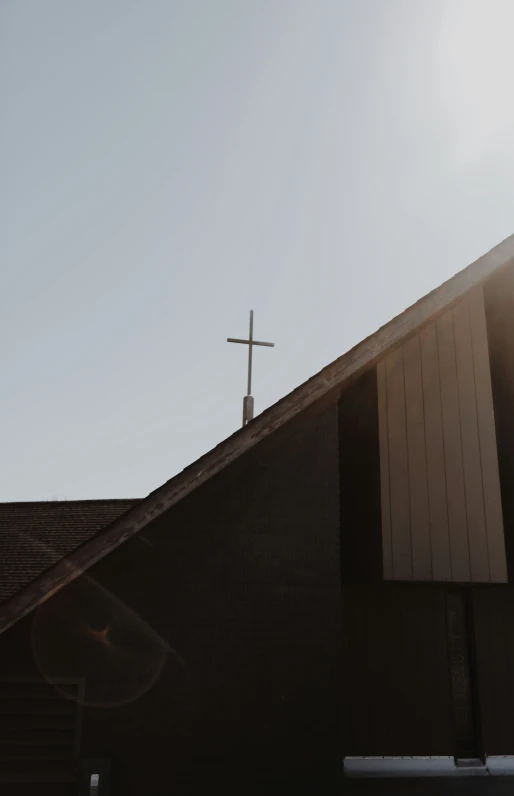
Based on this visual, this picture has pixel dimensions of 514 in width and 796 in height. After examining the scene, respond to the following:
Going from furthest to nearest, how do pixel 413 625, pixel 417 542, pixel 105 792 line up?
pixel 413 625, pixel 417 542, pixel 105 792

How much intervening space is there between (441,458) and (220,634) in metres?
2.82

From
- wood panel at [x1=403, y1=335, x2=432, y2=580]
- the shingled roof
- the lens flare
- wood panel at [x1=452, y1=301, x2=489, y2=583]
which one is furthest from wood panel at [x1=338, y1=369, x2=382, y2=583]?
the shingled roof

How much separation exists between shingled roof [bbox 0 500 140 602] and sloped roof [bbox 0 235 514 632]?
6.86m

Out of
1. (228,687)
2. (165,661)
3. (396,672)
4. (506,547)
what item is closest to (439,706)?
(396,672)

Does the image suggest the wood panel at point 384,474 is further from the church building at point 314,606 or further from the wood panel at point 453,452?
the wood panel at point 453,452

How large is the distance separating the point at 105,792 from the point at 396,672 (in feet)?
9.94

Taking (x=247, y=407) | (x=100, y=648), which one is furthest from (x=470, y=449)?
(x=247, y=407)

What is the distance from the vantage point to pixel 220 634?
605 cm

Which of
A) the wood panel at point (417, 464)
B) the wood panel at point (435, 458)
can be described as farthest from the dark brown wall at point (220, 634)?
the wood panel at point (435, 458)

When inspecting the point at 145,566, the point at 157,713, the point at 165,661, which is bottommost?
the point at 157,713

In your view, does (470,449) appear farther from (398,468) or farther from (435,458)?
(398,468)

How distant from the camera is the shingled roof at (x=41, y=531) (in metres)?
12.7

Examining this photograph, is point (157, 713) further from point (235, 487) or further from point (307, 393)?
point (307, 393)

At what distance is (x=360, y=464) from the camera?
669 cm
